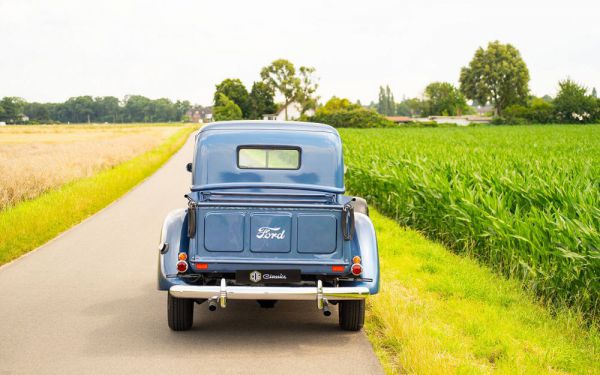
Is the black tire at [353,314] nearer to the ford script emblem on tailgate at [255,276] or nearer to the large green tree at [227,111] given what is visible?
the ford script emblem on tailgate at [255,276]

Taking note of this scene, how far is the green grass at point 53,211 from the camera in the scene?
11.7m

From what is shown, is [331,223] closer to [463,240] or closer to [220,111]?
[463,240]

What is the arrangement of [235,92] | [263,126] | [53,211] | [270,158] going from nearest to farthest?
[270,158]
[263,126]
[53,211]
[235,92]

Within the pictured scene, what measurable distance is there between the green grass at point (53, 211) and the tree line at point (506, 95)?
80819 mm

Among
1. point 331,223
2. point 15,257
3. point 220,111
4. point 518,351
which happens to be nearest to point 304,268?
point 331,223

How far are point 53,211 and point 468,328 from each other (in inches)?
410

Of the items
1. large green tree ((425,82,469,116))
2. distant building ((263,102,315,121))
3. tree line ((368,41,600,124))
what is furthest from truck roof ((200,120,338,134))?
large green tree ((425,82,469,116))

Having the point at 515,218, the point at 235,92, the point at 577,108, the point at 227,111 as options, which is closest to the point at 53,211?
the point at 515,218

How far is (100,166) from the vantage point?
28.0 m

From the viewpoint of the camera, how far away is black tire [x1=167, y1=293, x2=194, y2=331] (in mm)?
6395

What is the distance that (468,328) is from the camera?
630cm

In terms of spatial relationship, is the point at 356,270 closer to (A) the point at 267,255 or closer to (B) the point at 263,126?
(A) the point at 267,255

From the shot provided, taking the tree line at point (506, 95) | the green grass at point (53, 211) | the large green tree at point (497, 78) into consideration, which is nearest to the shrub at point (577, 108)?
the tree line at point (506, 95)

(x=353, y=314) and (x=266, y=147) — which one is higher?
(x=266, y=147)
